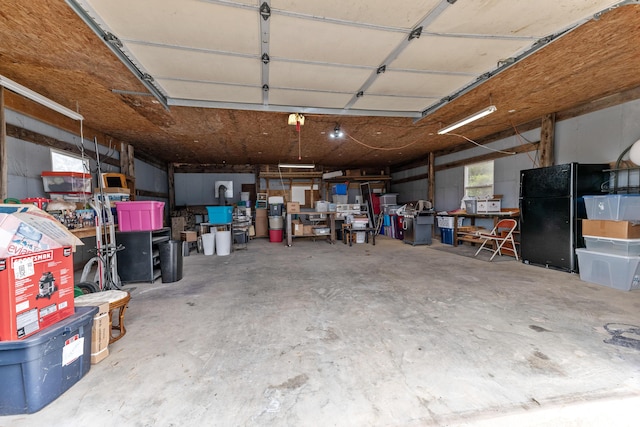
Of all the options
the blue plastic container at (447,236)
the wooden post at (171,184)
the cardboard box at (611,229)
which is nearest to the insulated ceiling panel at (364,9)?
the cardboard box at (611,229)

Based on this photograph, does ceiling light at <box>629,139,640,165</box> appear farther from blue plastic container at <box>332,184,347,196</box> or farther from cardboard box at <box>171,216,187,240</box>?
cardboard box at <box>171,216,187,240</box>

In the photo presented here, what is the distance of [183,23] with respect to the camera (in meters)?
2.19

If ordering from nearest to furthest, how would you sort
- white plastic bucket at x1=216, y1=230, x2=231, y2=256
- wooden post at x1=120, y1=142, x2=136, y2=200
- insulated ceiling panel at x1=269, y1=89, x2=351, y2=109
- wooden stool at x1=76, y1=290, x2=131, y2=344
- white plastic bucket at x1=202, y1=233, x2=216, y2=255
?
wooden stool at x1=76, y1=290, x2=131, y2=344, insulated ceiling panel at x1=269, y1=89, x2=351, y2=109, white plastic bucket at x1=216, y1=230, x2=231, y2=256, white plastic bucket at x1=202, y1=233, x2=216, y2=255, wooden post at x1=120, y1=142, x2=136, y2=200

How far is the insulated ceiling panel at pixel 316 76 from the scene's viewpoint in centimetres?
291

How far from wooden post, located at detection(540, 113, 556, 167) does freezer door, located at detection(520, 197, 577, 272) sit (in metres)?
1.01

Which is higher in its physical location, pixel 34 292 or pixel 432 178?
pixel 432 178

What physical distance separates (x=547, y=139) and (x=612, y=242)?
2.34 meters

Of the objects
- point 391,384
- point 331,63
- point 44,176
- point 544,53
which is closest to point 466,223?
point 544,53

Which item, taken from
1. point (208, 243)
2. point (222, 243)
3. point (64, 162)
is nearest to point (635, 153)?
point (222, 243)

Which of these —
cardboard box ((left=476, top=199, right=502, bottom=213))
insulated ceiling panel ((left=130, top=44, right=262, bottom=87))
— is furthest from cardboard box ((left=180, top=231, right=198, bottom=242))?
cardboard box ((left=476, top=199, right=502, bottom=213))

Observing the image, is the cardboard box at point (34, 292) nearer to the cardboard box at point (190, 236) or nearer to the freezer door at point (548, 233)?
the cardboard box at point (190, 236)

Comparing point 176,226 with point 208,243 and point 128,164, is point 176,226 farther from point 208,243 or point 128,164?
point 208,243

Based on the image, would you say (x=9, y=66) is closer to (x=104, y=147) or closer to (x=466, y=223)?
(x=104, y=147)

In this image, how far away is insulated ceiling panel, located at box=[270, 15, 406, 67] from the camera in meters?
2.26
